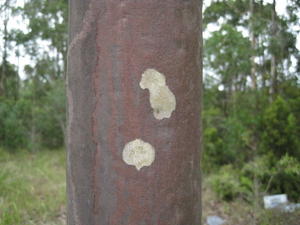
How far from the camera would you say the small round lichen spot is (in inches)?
34.2

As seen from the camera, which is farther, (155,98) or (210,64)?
(210,64)

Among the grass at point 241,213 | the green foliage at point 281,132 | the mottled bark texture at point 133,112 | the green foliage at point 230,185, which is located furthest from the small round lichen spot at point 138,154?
the green foliage at point 281,132

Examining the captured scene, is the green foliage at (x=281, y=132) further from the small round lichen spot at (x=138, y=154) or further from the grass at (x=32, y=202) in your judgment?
the small round lichen spot at (x=138, y=154)

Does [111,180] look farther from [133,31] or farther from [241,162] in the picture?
[241,162]

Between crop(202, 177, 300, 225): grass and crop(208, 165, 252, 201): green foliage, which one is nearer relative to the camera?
crop(202, 177, 300, 225): grass

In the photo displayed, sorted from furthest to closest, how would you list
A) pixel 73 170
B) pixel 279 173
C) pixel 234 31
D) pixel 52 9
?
pixel 52 9 < pixel 234 31 < pixel 279 173 < pixel 73 170

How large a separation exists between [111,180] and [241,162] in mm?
5852

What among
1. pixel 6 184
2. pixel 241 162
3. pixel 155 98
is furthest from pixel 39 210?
pixel 241 162

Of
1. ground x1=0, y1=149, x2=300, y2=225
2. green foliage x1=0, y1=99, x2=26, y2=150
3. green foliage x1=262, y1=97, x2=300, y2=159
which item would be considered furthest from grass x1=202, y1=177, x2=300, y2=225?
green foliage x1=0, y1=99, x2=26, y2=150

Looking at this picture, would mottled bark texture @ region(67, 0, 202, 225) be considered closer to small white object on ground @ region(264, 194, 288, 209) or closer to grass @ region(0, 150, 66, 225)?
grass @ region(0, 150, 66, 225)

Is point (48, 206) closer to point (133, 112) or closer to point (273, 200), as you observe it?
point (273, 200)

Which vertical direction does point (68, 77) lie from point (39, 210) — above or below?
above

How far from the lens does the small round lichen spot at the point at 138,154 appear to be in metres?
0.87

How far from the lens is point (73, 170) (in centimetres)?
98
